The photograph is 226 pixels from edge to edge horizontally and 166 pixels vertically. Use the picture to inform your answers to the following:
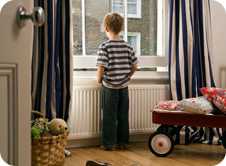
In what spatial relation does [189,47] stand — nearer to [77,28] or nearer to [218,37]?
[218,37]

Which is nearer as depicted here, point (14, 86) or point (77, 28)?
point (14, 86)

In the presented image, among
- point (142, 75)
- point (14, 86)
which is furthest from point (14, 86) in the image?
point (142, 75)

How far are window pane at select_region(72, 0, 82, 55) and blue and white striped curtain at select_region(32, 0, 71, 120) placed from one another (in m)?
0.42

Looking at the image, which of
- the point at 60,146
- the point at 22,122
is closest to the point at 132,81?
the point at 60,146

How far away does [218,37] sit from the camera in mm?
3615

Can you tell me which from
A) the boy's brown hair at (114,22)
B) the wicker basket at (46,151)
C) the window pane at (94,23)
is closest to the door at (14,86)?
the wicker basket at (46,151)

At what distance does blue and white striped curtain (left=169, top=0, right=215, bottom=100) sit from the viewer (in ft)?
10.9

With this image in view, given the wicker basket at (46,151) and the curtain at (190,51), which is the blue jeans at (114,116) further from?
the wicker basket at (46,151)

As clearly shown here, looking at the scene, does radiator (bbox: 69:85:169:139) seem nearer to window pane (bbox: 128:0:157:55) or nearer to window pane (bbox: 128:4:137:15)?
window pane (bbox: 128:0:157:55)

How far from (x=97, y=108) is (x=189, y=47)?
998mm

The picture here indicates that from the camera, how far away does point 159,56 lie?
11.5 ft

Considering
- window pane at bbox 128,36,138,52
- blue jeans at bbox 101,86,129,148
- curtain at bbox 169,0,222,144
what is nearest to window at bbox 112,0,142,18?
window pane at bbox 128,36,138,52

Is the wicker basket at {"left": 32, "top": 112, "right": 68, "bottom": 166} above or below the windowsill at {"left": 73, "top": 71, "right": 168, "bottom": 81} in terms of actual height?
below

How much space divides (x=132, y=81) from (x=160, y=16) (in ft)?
2.39
